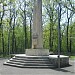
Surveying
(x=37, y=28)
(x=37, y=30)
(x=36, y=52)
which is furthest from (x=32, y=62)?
(x=37, y=28)

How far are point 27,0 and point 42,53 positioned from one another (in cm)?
2666

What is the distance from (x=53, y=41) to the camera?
169 ft

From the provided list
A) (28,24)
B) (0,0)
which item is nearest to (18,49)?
(28,24)

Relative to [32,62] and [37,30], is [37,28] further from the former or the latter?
[32,62]

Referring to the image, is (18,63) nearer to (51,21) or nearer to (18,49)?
(51,21)

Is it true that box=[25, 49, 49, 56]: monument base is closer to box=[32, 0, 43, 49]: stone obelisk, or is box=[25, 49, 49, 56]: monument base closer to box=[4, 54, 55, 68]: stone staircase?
box=[32, 0, 43, 49]: stone obelisk

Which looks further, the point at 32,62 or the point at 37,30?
the point at 37,30

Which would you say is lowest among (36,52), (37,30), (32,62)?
(32,62)

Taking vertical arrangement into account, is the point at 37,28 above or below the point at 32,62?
above

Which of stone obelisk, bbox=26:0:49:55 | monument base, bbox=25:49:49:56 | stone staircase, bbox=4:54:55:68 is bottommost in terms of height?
stone staircase, bbox=4:54:55:68

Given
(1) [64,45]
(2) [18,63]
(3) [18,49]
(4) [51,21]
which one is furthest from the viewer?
(3) [18,49]

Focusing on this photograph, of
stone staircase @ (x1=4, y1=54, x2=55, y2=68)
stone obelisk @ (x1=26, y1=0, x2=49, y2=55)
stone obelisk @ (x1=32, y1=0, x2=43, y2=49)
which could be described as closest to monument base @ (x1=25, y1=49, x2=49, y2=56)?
stone obelisk @ (x1=26, y1=0, x2=49, y2=55)

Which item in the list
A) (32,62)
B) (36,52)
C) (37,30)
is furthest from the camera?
(37,30)

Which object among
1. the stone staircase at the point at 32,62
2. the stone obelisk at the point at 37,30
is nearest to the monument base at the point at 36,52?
the stone obelisk at the point at 37,30
